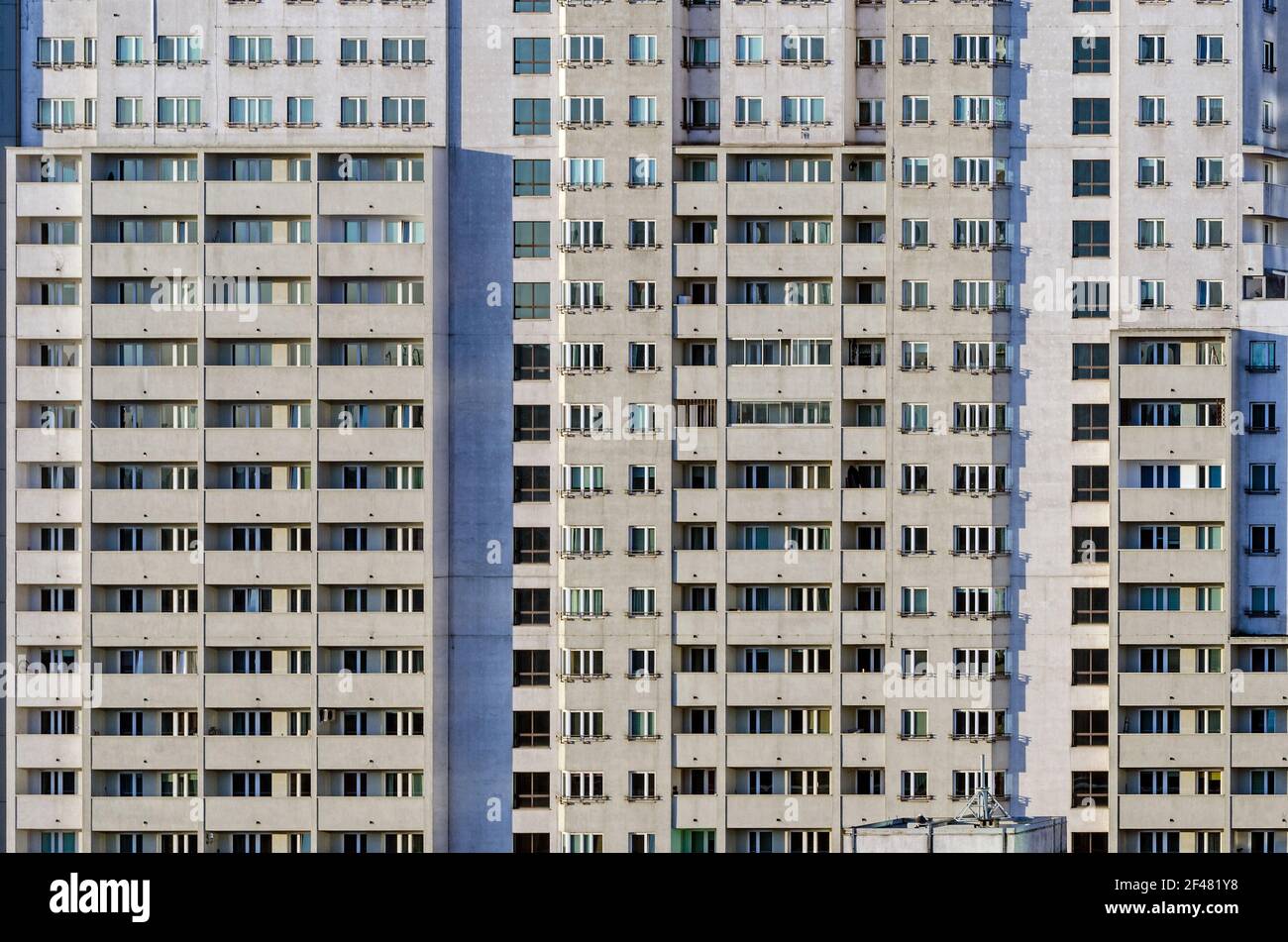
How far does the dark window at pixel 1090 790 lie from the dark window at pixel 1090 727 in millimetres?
972

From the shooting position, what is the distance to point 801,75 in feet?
210

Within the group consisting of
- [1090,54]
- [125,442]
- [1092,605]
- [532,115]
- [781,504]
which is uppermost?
[1090,54]

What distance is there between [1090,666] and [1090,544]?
3.66 metres

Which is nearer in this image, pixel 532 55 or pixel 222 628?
pixel 532 55

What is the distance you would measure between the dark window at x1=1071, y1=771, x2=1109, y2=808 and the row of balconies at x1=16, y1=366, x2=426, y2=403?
23.0 meters

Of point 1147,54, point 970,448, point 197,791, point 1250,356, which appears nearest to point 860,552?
point 970,448

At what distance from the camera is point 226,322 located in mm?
64375

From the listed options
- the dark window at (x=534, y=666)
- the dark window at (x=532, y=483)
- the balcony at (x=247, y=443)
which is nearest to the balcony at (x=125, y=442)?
the balcony at (x=247, y=443)

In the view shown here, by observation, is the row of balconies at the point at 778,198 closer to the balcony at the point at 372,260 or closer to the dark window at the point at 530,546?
the balcony at the point at 372,260

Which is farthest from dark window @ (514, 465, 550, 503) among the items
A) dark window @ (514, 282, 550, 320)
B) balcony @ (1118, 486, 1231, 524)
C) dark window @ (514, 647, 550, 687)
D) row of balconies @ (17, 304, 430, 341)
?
balcony @ (1118, 486, 1231, 524)

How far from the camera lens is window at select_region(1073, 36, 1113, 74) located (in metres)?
63.5

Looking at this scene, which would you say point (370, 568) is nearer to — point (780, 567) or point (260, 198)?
point (260, 198)

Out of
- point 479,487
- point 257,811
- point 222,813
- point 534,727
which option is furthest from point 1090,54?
point 222,813
